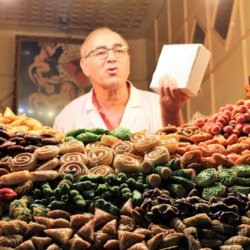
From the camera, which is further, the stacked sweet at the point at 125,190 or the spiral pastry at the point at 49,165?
the spiral pastry at the point at 49,165

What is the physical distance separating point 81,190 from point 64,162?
Result: 117 millimetres

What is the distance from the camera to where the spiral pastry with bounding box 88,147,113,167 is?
1.06m

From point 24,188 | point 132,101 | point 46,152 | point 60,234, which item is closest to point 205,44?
point 132,101

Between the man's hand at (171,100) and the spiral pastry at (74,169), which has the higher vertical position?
the man's hand at (171,100)

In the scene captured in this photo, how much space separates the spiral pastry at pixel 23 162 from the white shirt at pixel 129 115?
Result: 1.04 metres

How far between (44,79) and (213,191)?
2.89 metres

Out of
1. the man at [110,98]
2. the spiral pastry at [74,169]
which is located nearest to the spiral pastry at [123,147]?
the spiral pastry at [74,169]

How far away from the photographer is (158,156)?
103cm

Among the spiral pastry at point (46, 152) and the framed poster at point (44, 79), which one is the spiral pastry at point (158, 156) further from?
the framed poster at point (44, 79)

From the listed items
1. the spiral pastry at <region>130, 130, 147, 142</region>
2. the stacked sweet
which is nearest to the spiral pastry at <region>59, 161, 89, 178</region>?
the stacked sweet

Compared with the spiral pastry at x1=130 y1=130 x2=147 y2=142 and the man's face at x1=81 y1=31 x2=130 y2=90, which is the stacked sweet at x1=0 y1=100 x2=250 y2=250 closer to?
the spiral pastry at x1=130 y1=130 x2=147 y2=142

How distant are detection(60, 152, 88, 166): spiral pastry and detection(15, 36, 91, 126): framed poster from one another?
2.60m

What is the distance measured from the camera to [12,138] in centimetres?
116

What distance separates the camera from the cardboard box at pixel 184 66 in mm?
1537
